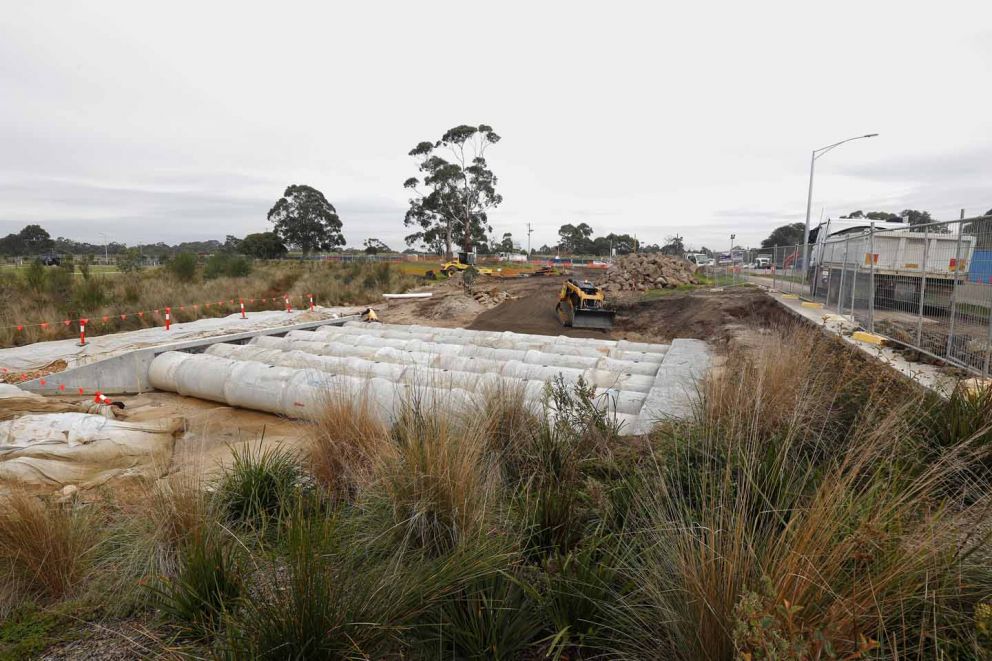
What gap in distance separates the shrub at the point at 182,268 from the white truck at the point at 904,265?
25390 millimetres

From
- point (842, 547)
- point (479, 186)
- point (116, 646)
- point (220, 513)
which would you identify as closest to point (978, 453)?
point (842, 547)

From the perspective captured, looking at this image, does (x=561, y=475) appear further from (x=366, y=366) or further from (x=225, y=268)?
(x=225, y=268)

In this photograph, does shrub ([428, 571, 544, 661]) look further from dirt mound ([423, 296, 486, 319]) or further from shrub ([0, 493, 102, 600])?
dirt mound ([423, 296, 486, 319])

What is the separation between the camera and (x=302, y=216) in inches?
2650

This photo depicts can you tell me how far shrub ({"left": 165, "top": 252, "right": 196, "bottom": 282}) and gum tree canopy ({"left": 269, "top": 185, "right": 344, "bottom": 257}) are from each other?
44384 millimetres

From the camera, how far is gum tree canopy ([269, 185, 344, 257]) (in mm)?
67000

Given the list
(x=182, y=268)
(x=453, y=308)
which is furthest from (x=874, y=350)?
(x=182, y=268)

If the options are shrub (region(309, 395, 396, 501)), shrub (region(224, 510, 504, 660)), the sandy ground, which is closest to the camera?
shrub (region(224, 510, 504, 660))

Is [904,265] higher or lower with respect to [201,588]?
higher

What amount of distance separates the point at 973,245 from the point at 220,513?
7.75 m

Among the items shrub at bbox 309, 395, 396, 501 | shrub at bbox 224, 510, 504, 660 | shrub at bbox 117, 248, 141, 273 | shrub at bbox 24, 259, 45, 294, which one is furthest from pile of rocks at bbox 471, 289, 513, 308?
shrub at bbox 224, 510, 504, 660

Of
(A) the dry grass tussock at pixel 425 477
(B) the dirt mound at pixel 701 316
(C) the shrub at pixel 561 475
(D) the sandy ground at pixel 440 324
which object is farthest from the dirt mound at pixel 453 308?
(A) the dry grass tussock at pixel 425 477

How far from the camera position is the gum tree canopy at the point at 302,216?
6700 cm

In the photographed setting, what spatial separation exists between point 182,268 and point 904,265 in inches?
1047
